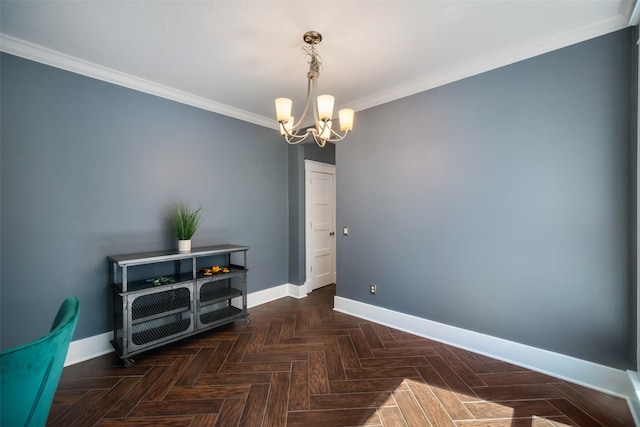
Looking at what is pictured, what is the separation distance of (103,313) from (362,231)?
2805 millimetres

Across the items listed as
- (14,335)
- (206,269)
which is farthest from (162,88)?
(14,335)

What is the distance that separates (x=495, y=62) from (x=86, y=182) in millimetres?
3841

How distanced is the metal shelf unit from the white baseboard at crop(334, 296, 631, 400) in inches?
66.7

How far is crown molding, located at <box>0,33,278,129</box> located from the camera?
2.14m

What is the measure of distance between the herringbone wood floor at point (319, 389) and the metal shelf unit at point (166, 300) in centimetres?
17

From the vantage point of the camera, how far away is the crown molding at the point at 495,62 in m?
1.95

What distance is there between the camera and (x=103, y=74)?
2535 mm

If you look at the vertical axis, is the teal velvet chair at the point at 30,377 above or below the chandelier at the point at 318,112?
below

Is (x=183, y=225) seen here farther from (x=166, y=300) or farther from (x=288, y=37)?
(x=288, y=37)

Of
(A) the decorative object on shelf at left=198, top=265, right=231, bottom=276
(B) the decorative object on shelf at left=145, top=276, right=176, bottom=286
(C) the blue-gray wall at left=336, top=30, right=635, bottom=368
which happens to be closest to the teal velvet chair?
(B) the decorative object on shelf at left=145, top=276, right=176, bottom=286

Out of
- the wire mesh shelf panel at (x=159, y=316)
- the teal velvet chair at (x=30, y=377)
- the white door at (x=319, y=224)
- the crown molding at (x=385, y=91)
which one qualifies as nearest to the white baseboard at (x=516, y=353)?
the white door at (x=319, y=224)

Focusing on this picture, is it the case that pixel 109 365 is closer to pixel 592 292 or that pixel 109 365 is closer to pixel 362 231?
pixel 362 231

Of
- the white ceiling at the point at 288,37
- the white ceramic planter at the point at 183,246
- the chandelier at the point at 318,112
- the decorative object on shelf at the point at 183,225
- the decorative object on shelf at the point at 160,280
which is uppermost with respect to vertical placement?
the white ceiling at the point at 288,37

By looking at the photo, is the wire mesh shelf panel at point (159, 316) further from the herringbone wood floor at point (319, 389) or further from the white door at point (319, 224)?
the white door at point (319, 224)
